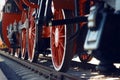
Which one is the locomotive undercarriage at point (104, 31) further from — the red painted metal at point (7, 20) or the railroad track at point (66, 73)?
the red painted metal at point (7, 20)

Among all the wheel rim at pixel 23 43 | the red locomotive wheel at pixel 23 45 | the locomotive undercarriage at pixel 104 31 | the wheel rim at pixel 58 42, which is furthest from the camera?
the wheel rim at pixel 23 43

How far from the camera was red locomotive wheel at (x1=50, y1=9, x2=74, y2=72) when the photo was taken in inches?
212

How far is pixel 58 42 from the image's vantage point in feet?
19.7

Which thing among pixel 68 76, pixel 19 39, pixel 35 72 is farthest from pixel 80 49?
pixel 19 39

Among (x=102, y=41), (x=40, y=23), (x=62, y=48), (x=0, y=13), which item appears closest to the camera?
(x=102, y=41)

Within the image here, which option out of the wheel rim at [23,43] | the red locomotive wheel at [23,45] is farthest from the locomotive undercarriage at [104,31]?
the wheel rim at [23,43]

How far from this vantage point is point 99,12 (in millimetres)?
2186

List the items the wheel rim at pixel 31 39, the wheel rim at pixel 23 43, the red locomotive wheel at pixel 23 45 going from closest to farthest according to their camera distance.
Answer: the wheel rim at pixel 31 39 → the red locomotive wheel at pixel 23 45 → the wheel rim at pixel 23 43

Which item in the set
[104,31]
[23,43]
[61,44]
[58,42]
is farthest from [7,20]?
[104,31]

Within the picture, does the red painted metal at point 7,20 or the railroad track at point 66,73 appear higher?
the red painted metal at point 7,20

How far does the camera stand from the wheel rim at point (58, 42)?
580 centimetres

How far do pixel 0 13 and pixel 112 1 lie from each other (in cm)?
1189

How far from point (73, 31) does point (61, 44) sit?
592mm

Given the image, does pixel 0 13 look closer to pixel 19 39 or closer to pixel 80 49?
pixel 19 39
